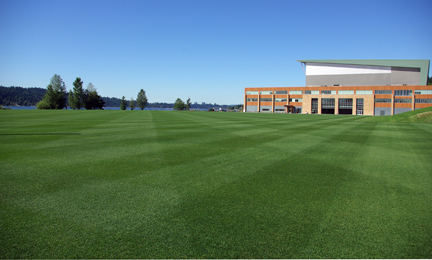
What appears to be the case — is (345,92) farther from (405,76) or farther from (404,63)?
(404,63)

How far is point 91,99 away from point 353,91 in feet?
361

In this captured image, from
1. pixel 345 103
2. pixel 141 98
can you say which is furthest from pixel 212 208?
pixel 141 98

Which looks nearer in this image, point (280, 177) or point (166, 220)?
point (166, 220)

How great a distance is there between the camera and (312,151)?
9641 mm

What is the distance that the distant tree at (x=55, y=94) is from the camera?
100206 mm

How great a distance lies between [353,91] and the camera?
10131cm

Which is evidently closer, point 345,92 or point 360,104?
point 360,104

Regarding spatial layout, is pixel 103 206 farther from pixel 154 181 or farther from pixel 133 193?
pixel 154 181

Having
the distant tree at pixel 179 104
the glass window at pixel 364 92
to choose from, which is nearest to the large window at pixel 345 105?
the glass window at pixel 364 92

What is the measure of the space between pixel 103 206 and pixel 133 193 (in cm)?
69

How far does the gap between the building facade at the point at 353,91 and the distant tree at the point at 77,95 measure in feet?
239

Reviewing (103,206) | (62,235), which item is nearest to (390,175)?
(103,206)

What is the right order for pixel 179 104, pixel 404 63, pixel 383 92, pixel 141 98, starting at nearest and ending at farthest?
pixel 383 92 < pixel 404 63 < pixel 141 98 < pixel 179 104

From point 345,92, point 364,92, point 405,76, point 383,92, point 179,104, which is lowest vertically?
point 179,104
